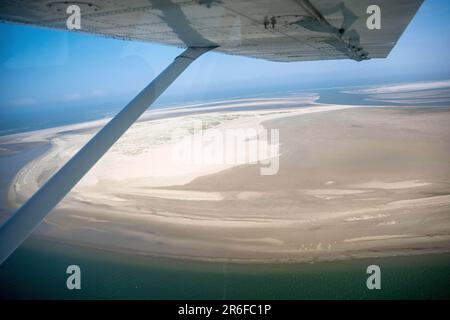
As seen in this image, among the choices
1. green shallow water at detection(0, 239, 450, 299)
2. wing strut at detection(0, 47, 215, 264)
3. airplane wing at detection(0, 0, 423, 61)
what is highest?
airplane wing at detection(0, 0, 423, 61)

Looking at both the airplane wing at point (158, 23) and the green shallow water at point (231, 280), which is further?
the green shallow water at point (231, 280)

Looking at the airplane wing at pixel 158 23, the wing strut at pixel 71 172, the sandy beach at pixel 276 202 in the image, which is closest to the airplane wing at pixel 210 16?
the airplane wing at pixel 158 23

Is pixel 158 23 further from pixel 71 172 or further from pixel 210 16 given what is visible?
pixel 71 172

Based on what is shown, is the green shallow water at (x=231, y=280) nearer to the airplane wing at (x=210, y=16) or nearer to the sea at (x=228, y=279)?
the sea at (x=228, y=279)

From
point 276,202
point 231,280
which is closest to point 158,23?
point 231,280

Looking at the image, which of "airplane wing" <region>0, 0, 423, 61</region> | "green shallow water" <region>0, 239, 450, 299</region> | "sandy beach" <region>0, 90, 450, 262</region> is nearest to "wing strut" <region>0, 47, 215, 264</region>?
"airplane wing" <region>0, 0, 423, 61</region>

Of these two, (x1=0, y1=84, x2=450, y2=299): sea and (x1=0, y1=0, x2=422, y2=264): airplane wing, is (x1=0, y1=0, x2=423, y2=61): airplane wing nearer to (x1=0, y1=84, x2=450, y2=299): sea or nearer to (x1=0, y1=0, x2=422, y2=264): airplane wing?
(x1=0, y1=0, x2=422, y2=264): airplane wing
